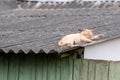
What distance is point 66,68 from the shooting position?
718cm

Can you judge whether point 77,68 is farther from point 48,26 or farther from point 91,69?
point 48,26

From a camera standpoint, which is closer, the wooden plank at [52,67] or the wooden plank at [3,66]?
the wooden plank at [52,67]

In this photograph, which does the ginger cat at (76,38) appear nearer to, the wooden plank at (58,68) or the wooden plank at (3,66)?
the wooden plank at (58,68)

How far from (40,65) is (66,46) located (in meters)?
1.02

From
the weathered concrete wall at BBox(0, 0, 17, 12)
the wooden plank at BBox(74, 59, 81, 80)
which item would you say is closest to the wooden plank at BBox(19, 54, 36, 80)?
the wooden plank at BBox(74, 59, 81, 80)

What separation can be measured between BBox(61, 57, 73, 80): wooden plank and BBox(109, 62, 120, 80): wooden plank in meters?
0.72

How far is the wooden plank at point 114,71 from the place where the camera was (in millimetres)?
7105

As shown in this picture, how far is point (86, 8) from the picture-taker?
1146 cm

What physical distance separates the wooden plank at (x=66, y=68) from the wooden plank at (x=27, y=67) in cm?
68

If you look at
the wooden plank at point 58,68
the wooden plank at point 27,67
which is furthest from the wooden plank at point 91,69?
the wooden plank at point 27,67

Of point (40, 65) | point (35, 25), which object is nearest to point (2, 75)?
point (40, 65)

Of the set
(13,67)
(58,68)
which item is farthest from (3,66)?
(58,68)

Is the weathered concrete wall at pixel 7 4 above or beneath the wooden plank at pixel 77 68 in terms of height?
above

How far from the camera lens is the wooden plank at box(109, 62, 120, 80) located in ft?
23.3
